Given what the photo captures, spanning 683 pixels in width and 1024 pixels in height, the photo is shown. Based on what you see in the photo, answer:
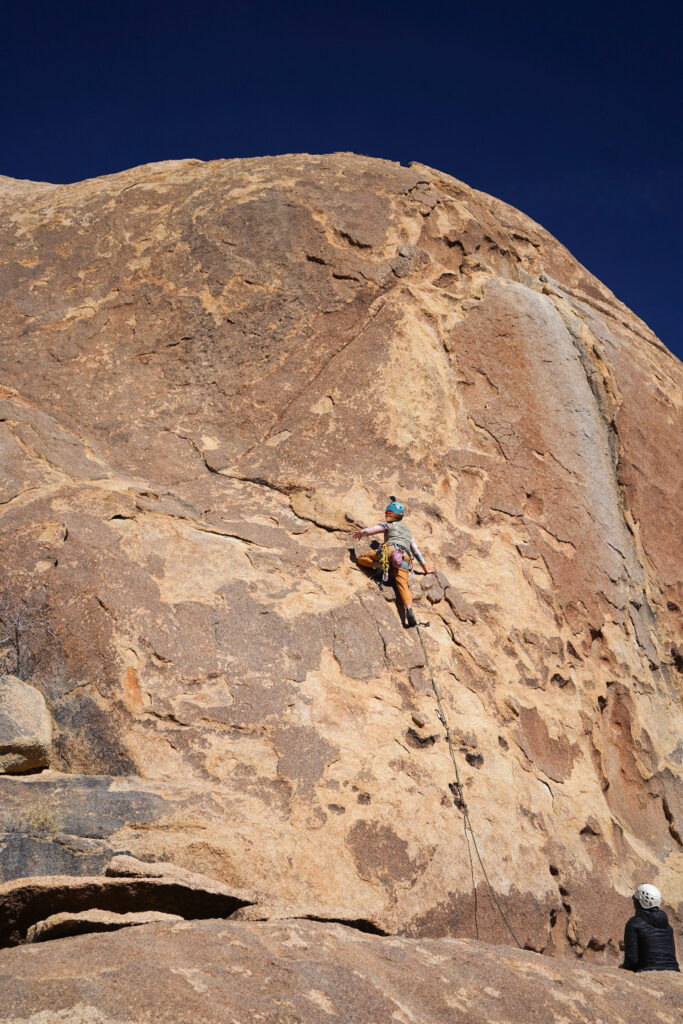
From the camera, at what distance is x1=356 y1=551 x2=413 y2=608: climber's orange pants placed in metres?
6.75

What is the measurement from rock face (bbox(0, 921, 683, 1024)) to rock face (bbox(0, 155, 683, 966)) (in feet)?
1.27

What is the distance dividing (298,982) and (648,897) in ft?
9.94

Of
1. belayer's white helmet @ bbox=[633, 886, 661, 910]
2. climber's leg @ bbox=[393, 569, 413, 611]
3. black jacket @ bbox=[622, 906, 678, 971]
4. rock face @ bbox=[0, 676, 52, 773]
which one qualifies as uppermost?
climber's leg @ bbox=[393, 569, 413, 611]

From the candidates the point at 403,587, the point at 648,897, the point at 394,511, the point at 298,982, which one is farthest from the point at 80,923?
the point at 394,511

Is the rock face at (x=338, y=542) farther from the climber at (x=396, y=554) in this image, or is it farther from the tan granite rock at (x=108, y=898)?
the tan granite rock at (x=108, y=898)

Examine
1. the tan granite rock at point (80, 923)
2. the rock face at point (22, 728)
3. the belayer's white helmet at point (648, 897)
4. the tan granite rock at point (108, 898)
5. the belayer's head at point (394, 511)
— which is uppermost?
the belayer's head at point (394, 511)

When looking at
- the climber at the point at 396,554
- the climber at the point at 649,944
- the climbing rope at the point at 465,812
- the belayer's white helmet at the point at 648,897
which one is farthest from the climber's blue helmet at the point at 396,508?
the climber at the point at 649,944

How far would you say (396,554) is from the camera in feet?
22.4

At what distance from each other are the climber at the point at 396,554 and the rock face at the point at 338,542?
0.57 feet

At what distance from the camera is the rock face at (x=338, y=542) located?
5.31m

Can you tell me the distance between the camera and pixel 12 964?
11.8 ft

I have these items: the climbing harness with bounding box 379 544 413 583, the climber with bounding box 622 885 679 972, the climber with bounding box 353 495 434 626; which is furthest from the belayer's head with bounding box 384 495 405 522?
the climber with bounding box 622 885 679 972

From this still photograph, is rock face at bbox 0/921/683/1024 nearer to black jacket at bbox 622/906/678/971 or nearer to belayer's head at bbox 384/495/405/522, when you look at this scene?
black jacket at bbox 622/906/678/971

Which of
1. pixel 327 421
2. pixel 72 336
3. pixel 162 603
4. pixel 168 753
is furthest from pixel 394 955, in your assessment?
pixel 72 336
